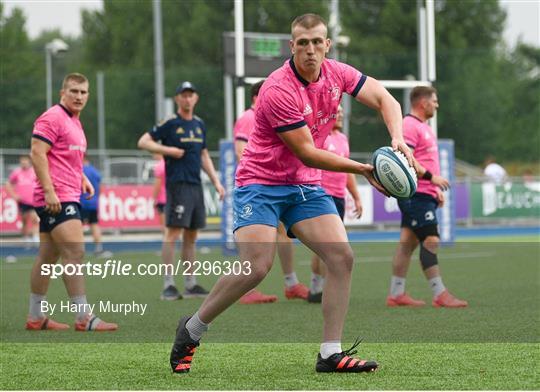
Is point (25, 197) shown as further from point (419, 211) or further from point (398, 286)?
point (419, 211)

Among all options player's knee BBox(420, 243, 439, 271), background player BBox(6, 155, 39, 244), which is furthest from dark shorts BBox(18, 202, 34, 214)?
player's knee BBox(420, 243, 439, 271)

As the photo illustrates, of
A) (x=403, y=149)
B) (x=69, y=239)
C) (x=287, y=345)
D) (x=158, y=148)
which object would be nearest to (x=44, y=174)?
(x=69, y=239)

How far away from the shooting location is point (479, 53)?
161ft

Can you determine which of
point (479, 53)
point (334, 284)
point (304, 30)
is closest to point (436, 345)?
point (334, 284)

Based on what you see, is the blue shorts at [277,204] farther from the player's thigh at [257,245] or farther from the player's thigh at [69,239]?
the player's thigh at [69,239]

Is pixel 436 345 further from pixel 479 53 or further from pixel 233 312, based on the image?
pixel 479 53

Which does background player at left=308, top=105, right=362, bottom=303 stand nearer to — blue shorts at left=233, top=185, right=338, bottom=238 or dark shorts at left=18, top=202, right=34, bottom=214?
blue shorts at left=233, top=185, right=338, bottom=238

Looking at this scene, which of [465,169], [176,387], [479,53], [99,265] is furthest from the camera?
[479,53]

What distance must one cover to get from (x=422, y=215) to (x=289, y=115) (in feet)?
14.6

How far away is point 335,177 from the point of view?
1073 centimetres

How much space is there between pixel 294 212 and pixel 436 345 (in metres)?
1.65

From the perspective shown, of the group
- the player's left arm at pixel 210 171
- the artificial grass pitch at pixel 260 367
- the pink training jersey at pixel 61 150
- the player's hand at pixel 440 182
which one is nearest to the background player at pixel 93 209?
the player's left arm at pixel 210 171

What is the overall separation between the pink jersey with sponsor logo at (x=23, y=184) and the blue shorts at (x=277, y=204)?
1613cm

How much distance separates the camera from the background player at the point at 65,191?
866 centimetres
